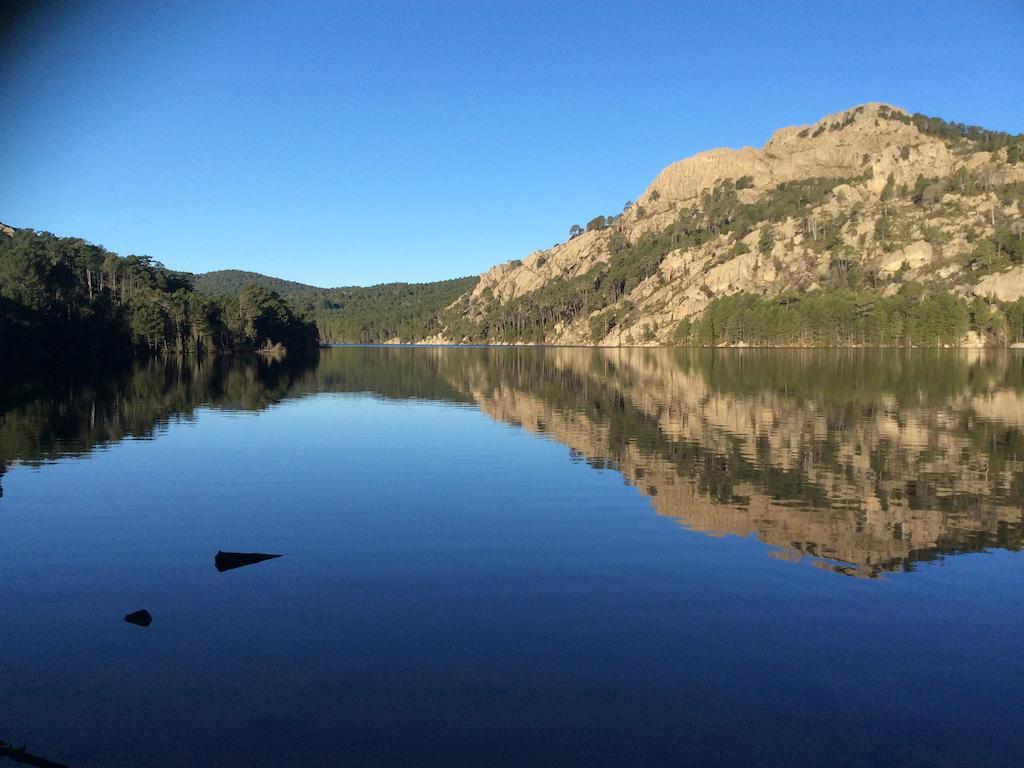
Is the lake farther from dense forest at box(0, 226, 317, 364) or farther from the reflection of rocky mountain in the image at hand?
dense forest at box(0, 226, 317, 364)

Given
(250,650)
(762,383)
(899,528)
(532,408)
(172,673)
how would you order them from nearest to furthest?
(172,673)
(250,650)
(899,528)
(532,408)
(762,383)

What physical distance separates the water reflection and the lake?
0.88 feet

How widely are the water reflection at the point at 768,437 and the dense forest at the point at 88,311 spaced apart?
2754 centimetres

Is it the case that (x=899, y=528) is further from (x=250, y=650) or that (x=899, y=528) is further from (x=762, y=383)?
(x=762, y=383)

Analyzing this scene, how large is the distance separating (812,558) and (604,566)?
578 centimetres

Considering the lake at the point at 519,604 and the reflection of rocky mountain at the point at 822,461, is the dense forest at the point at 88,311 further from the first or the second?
the lake at the point at 519,604

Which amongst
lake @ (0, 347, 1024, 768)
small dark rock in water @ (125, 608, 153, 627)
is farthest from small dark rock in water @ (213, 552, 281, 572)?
small dark rock in water @ (125, 608, 153, 627)

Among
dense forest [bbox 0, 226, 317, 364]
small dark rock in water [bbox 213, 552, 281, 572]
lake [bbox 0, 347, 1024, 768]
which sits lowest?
lake [bbox 0, 347, 1024, 768]

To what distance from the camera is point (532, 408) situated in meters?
59.1

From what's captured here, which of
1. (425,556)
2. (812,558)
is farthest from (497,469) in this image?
(812,558)

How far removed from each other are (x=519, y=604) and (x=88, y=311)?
458ft

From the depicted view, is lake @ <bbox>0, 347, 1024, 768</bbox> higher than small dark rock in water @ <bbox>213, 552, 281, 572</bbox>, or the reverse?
small dark rock in water @ <bbox>213, 552, 281, 572</bbox>

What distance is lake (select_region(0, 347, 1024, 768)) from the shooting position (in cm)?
1116

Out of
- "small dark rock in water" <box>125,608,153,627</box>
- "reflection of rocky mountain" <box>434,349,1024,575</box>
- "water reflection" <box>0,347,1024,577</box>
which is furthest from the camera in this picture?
"water reflection" <box>0,347,1024,577</box>
